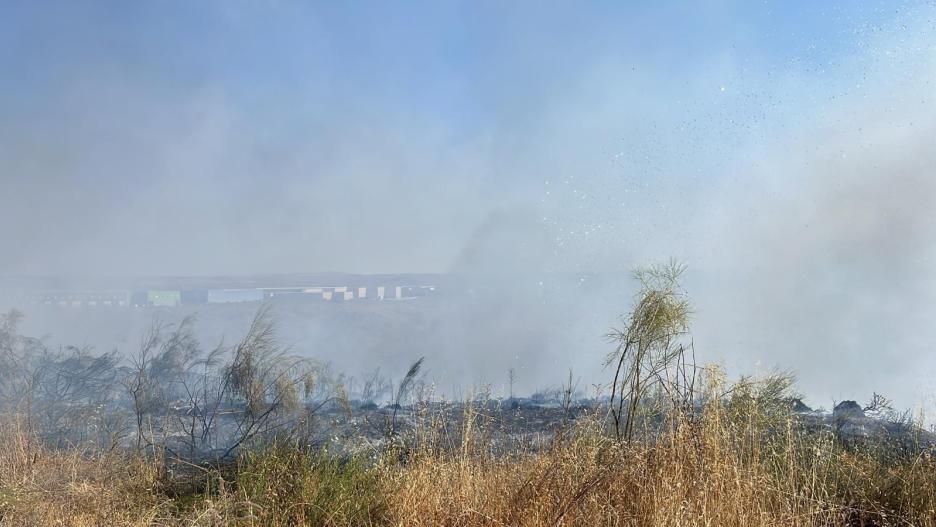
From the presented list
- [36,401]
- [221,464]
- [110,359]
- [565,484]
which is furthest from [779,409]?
[110,359]

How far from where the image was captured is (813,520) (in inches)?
162

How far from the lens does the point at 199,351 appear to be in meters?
11.5

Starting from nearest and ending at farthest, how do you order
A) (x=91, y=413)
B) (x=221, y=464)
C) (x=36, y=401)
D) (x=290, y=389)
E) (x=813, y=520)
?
(x=813, y=520), (x=221, y=464), (x=290, y=389), (x=91, y=413), (x=36, y=401)

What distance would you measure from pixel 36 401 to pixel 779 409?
8960mm

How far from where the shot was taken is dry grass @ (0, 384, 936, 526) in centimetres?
397

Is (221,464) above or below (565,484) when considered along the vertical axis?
below

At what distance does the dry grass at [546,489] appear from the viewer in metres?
3.97

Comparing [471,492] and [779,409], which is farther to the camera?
[779,409]

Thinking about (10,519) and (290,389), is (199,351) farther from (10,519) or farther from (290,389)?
(10,519)

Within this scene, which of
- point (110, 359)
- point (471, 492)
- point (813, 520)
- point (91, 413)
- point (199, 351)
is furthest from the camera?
point (199, 351)

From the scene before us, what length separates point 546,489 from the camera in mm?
4082

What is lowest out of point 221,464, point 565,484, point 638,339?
point 221,464

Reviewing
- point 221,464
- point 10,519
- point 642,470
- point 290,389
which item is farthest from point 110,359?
point 642,470

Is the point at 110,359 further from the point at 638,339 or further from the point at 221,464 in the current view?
the point at 638,339
